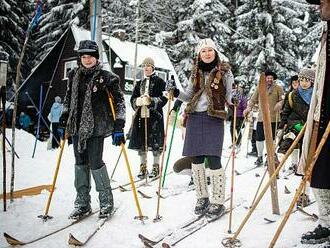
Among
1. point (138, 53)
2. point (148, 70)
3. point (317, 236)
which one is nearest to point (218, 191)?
point (317, 236)

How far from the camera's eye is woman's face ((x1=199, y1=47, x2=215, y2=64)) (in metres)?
4.47

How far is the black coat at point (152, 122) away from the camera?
680cm

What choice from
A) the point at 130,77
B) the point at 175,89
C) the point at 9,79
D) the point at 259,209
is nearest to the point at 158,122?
the point at 175,89

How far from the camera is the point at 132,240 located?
11.9 ft

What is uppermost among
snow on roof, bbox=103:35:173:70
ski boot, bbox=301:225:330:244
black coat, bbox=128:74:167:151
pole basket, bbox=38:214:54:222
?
snow on roof, bbox=103:35:173:70

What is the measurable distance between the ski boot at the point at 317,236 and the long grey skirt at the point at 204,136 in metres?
1.54

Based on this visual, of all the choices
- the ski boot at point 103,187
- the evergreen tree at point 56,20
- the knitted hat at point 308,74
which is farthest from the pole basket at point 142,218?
the evergreen tree at point 56,20

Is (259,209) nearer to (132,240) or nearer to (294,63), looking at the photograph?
(132,240)

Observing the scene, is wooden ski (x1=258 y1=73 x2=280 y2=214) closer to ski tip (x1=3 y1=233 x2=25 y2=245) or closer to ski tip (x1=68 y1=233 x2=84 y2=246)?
ski tip (x1=68 y1=233 x2=84 y2=246)

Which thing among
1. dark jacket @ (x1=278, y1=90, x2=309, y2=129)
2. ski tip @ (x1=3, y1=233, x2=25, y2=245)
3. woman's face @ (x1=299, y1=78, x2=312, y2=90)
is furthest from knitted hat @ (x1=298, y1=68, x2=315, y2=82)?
ski tip @ (x1=3, y1=233, x2=25, y2=245)

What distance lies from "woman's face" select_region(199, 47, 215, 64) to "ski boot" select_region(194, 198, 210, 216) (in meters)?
1.62

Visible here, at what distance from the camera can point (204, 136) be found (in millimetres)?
4391

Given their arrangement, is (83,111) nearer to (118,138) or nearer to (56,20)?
(118,138)

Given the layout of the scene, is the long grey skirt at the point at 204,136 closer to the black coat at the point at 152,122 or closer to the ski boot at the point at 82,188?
the ski boot at the point at 82,188
